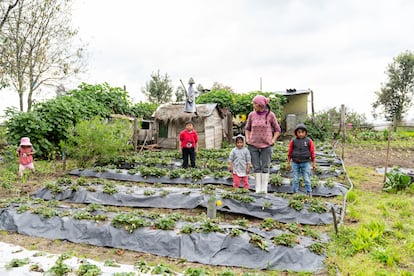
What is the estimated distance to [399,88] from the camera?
26844 mm

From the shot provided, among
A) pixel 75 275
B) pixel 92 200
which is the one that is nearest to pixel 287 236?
pixel 75 275

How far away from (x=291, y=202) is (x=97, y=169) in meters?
5.75

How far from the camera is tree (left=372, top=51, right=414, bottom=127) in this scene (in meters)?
26.0

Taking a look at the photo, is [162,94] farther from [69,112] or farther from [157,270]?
[157,270]

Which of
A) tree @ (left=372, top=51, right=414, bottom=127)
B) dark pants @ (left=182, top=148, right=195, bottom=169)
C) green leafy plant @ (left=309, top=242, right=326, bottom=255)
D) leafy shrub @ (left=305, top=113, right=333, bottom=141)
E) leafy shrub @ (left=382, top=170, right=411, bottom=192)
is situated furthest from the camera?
tree @ (left=372, top=51, right=414, bottom=127)

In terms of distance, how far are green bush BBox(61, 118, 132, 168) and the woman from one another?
4.89m

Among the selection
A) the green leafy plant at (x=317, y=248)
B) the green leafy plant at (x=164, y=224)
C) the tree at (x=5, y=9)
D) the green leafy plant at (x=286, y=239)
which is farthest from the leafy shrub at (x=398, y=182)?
the tree at (x=5, y=9)

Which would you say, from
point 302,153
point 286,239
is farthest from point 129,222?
point 302,153

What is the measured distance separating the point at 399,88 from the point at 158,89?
22859 mm

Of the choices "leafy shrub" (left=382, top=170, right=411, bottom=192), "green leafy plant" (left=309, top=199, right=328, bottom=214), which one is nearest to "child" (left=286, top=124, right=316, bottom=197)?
"green leafy plant" (left=309, top=199, right=328, bottom=214)

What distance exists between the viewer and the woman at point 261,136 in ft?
18.5

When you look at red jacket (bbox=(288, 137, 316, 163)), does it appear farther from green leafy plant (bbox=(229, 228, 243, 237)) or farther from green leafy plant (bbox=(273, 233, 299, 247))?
green leafy plant (bbox=(229, 228, 243, 237))

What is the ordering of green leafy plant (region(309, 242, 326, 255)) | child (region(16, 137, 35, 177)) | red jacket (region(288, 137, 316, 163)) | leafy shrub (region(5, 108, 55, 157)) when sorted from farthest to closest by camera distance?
leafy shrub (region(5, 108, 55, 157))
child (region(16, 137, 35, 177))
red jacket (region(288, 137, 316, 163))
green leafy plant (region(309, 242, 326, 255))

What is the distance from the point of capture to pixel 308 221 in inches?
191
